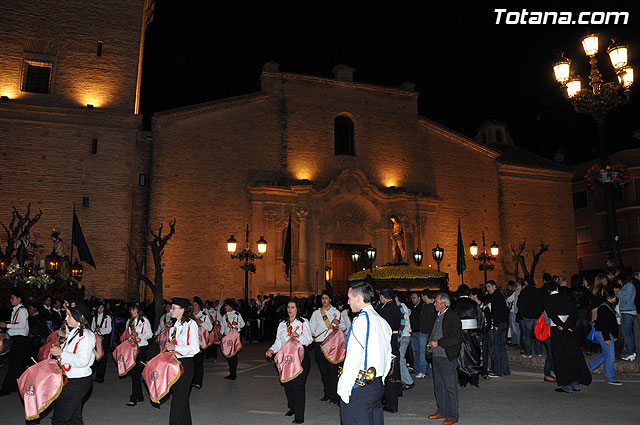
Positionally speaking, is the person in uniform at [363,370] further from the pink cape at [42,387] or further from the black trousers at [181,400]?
the pink cape at [42,387]

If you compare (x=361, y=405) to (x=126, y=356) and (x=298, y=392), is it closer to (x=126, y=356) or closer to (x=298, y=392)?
(x=298, y=392)

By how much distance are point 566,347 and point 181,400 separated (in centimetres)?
707

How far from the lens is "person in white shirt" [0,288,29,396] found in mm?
10305

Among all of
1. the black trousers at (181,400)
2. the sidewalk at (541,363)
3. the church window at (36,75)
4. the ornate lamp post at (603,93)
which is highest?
the church window at (36,75)

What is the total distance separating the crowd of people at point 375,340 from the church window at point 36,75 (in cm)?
1463

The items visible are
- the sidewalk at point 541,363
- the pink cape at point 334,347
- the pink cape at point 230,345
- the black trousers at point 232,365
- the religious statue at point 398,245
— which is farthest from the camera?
the religious statue at point 398,245

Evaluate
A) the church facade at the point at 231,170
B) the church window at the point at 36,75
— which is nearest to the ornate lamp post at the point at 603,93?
the church facade at the point at 231,170

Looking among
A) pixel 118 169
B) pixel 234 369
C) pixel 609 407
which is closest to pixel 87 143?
pixel 118 169

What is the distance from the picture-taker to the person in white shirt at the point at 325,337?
9.15 metres

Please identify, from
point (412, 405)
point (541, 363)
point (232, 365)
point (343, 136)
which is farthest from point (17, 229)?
point (541, 363)

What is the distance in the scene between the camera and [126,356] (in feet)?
32.4

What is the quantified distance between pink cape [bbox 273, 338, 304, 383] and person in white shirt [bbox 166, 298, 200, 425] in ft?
5.94

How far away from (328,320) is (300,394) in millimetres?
1863

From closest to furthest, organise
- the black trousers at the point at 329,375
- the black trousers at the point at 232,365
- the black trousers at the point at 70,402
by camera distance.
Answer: the black trousers at the point at 70,402 < the black trousers at the point at 329,375 < the black trousers at the point at 232,365
